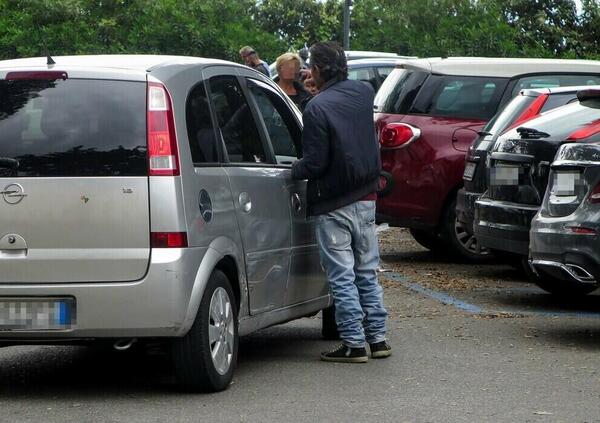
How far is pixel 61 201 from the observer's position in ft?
23.8

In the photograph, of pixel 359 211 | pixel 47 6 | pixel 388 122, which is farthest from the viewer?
pixel 47 6

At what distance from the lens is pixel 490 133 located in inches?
501

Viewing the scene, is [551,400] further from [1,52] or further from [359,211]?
[1,52]

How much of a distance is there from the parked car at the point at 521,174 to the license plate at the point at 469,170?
1.10 meters

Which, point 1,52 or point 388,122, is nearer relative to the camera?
point 388,122

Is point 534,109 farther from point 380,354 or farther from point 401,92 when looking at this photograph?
point 380,354

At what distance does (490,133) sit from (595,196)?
3.57m

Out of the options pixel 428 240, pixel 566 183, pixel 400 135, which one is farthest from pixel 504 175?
pixel 428 240

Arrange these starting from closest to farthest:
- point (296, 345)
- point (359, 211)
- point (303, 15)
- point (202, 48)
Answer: point (359, 211), point (296, 345), point (202, 48), point (303, 15)

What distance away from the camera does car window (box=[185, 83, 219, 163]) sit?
24.9 ft

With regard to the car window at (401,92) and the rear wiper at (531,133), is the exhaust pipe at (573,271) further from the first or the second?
the car window at (401,92)

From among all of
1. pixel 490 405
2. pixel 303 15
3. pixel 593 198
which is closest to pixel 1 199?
pixel 490 405

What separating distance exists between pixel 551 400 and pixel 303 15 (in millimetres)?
33600

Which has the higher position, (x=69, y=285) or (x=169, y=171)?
(x=169, y=171)
